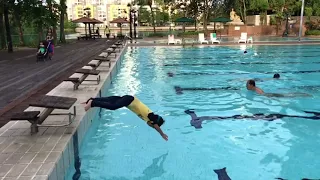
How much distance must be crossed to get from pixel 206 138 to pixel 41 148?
3.11 m

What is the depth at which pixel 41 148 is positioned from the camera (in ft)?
13.3

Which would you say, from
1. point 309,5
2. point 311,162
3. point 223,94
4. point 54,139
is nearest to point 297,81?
point 223,94

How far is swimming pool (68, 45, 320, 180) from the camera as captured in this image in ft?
15.8

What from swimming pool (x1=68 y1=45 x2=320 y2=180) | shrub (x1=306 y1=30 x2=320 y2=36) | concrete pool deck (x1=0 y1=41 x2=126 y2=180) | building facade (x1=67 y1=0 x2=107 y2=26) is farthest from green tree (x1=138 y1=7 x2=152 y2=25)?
concrete pool deck (x1=0 y1=41 x2=126 y2=180)

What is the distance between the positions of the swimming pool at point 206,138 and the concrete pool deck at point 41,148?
Answer: 448mm

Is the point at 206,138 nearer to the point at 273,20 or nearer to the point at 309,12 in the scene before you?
the point at 309,12

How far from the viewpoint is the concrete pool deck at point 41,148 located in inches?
135

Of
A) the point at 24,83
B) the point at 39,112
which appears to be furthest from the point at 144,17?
the point at 39,112

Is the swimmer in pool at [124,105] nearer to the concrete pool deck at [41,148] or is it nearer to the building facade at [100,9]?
the concrete pool deck at [41,148]

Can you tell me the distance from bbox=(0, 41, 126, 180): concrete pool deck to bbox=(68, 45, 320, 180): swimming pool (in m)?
0.45

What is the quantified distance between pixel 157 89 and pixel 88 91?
3.20 m

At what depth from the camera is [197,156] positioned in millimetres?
5332

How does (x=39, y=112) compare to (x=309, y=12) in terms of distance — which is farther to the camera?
(x=309, y=12)

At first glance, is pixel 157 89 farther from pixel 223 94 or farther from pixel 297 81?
pixel 297 81
